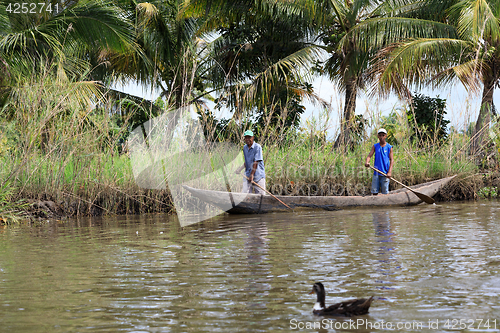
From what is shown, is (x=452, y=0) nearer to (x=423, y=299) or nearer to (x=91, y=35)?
(x=91, y=35)

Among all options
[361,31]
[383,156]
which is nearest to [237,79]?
[361,31]

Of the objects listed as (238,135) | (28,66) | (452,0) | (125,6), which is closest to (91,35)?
(28,66)

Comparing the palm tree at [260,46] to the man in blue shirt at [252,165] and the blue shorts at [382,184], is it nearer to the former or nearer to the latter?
the blue shorts at [382,184]

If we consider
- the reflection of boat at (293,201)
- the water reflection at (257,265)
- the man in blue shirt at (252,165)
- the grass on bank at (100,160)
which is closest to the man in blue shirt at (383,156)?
the reflection of boat at (293,201)

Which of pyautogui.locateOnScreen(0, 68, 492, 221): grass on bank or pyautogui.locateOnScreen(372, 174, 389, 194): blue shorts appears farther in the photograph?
pyautogui.locateOnScreen(372, 174, 389, 194): blue shorts

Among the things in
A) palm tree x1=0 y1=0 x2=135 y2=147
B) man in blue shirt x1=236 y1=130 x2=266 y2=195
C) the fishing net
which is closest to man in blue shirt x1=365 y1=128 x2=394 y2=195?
man in blue shirt x1=236 y1=130 x2=266 y2=195

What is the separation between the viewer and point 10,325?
3109 mm

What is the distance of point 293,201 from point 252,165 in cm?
119

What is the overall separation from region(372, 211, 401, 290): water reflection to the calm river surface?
0.04 ft

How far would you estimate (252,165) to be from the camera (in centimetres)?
988

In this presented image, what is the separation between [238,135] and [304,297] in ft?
23.7

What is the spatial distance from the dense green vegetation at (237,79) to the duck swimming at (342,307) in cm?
623

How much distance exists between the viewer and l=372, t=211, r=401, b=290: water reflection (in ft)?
13.3

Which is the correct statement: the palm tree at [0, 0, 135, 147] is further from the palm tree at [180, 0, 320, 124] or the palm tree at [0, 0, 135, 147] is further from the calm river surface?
the calm river surface
